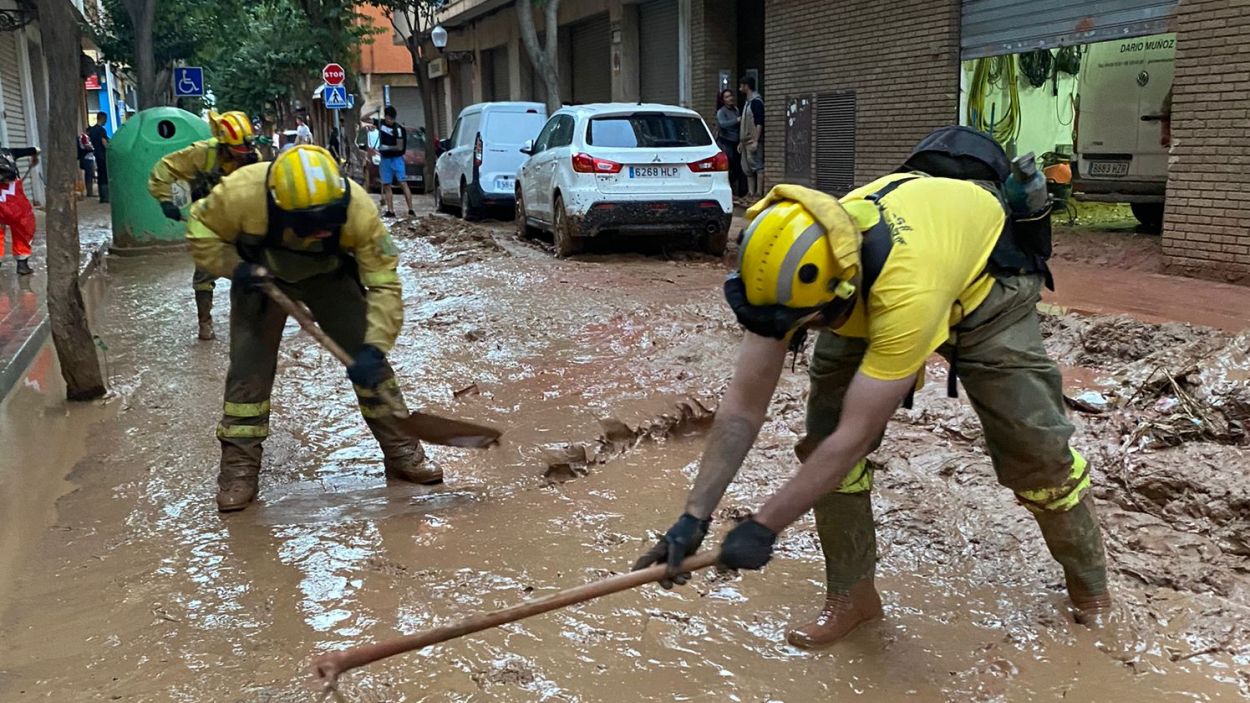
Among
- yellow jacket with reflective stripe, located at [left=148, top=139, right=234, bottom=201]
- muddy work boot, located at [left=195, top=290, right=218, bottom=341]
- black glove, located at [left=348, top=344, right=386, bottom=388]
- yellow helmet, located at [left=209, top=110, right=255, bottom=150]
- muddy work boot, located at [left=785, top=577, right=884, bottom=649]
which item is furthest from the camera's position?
muddy work boot, located at [left=195, top=290, right=218, bottom=341]

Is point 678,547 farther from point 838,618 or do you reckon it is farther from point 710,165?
point 710,165

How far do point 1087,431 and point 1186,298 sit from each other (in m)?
3.43

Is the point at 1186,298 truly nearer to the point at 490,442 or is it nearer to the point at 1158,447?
the point at 1158,447

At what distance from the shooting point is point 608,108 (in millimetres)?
10344

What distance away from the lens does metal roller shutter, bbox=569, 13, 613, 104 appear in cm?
2170

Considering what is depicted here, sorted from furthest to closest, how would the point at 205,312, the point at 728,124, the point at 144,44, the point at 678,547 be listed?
the point at 144,44 < the point at 728,124 < the point at 205,312 < the point at 678,547

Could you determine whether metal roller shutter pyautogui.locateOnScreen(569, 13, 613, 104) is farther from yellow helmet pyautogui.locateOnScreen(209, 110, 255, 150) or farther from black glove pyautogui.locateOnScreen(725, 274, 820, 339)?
black glove pyautogui.locateOnScreen(725, 274, 820, 339)

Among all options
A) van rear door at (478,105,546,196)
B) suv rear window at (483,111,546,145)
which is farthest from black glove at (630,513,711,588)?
suv rear window at (483,111,546,145)

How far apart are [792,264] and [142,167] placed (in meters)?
10.9

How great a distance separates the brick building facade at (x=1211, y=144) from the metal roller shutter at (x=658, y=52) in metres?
10.8

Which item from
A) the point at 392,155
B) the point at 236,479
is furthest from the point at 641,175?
the point at 392,155

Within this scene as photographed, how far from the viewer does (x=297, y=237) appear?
12.3 ft

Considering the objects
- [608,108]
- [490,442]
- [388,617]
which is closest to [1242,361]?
[490,442]

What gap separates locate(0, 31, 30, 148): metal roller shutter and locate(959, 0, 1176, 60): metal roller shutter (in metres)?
16.7
